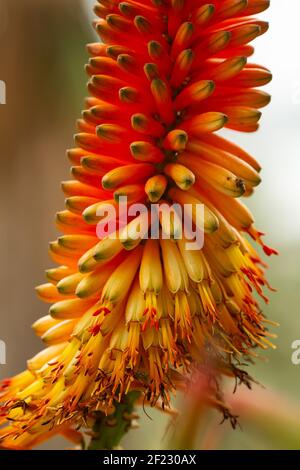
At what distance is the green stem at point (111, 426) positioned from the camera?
1.59 meters

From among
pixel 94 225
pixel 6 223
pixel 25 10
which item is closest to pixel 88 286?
pixel 94 225

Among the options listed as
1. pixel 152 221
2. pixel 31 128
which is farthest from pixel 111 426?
pixel 31 128

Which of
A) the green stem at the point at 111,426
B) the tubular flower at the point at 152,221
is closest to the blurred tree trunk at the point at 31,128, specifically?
the green stem at the point at 111,426

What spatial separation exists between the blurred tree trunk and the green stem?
1.35 m

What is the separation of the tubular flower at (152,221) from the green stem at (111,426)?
4.7 inches

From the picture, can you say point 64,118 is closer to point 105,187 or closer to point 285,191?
point 285,191

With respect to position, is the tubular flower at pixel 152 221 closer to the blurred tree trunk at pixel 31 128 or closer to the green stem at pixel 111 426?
the green stem at pixel 111 426

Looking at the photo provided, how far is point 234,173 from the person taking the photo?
4.80 feet

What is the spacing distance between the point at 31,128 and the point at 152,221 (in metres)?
1.71

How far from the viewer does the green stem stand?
159 centimetres

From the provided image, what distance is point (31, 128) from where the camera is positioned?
301cm

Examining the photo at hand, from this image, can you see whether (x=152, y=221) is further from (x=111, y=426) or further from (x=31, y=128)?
(x=31, y=128)

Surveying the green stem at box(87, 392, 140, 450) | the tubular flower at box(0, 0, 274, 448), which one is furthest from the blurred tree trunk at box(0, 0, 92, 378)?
the tubular flower at box(0, 0, 274, 448)

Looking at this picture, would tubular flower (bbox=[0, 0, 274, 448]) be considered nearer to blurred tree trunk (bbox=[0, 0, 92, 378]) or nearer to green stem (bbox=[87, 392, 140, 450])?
green stem (bbox=[87, 392, 140, 450])
